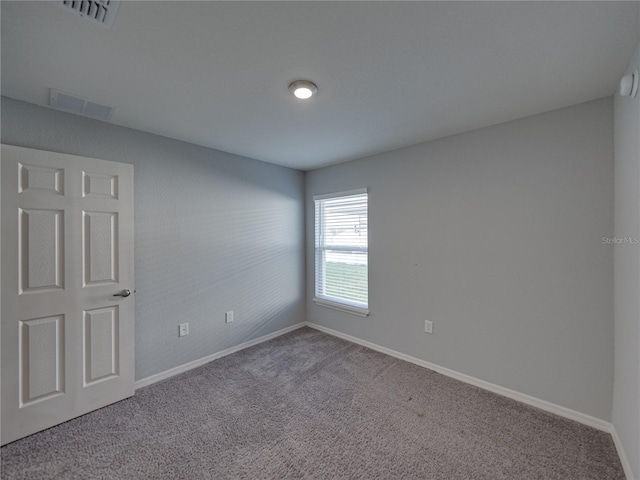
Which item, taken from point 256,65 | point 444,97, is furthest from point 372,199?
point 256,65

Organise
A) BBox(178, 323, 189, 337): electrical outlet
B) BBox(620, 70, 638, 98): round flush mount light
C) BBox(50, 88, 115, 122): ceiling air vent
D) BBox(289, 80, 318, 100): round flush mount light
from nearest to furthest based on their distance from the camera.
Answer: BBox(620, 70, 638, 98): round flush mount light < BBox(289, 80, 318, 100): round flush mount light < BBox(50, 88, 115, 122): ceiling air vent < BBox(178, 323, 189, 337): electrical outlet

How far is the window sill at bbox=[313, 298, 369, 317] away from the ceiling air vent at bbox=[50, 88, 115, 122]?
3032 millimetres

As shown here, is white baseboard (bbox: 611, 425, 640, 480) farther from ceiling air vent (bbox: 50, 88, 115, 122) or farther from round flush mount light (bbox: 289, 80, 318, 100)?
ceiling air vent (bbox: 50, 88, 115, 122)

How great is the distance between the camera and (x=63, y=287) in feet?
6.58

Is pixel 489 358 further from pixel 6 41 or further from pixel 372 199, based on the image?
pixel 6 41

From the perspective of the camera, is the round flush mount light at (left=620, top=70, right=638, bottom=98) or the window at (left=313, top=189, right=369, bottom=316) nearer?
the round flush mount light at (left=620, top=70, right=638, bottom=98)

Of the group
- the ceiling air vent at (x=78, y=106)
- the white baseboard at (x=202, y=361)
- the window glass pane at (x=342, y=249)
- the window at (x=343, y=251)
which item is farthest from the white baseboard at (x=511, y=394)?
the ceiling air vent at (x=78, y=106)

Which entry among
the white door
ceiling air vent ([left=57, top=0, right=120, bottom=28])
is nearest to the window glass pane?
the white door

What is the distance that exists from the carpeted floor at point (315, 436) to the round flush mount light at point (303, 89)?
233 centimetres

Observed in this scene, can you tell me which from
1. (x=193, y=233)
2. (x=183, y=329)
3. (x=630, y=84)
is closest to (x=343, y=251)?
(x=193, y=233)

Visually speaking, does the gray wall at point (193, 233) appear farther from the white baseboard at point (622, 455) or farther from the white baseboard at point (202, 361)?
the white baseboard at point (622, 455)

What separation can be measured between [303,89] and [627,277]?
7.46 ft

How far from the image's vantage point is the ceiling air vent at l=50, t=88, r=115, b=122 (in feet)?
6.18

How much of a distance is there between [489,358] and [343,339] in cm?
167
